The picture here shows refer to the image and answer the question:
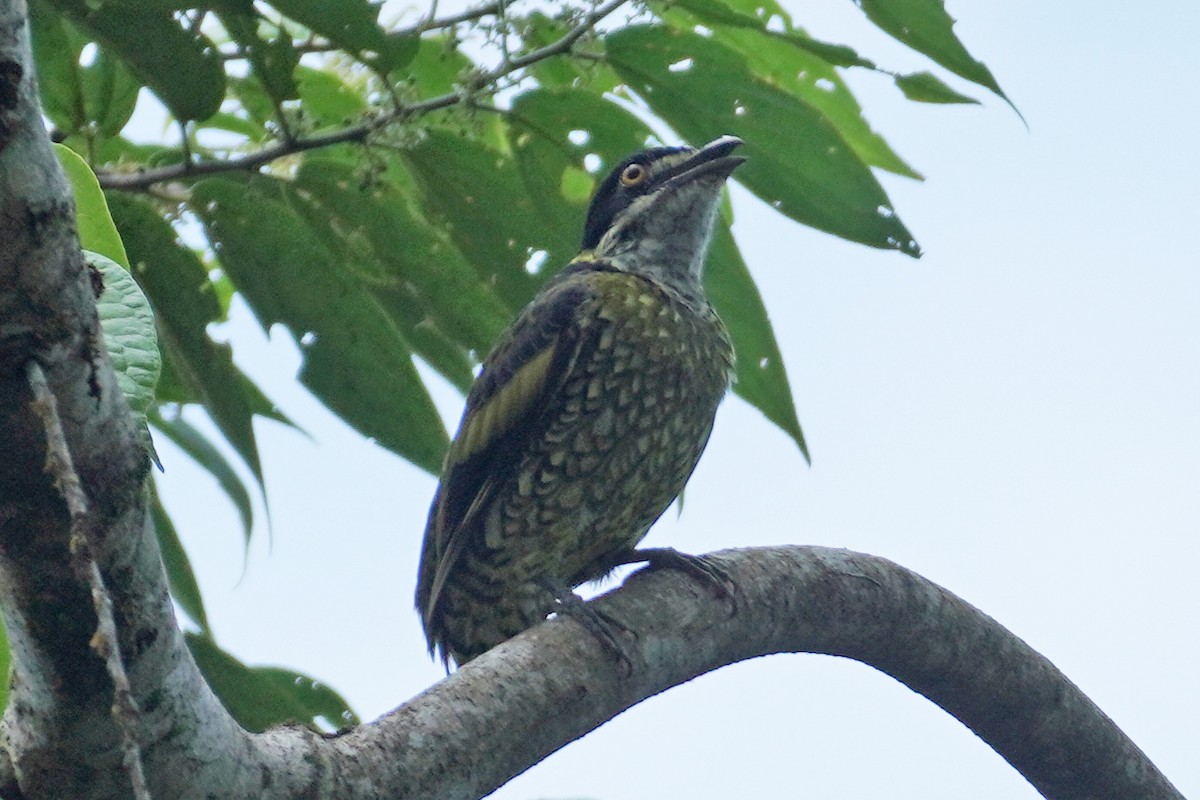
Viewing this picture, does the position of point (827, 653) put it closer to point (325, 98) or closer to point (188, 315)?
point (188, 315)

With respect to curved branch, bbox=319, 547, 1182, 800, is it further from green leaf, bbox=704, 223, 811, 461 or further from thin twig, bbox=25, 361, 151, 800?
thin twig, bbox=25, 361, 151, 800

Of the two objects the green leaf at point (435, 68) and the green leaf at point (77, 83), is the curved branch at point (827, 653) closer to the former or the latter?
the green leaf at point (435, 68)

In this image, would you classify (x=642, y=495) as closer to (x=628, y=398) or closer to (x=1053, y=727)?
(x=628, y=398)

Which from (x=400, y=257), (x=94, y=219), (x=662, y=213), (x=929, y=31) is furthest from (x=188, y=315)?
(x=929, y=31)

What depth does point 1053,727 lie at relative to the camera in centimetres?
282

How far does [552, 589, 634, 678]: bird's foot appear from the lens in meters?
2.30

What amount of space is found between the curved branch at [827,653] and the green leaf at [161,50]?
1.13 metres

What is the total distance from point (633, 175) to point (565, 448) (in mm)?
866

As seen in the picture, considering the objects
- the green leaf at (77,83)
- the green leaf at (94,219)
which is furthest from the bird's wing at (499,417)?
the green leaf at (94,219)

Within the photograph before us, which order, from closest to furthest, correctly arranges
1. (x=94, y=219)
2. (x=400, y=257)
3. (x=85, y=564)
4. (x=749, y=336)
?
(x=85, y=564) < (x=94, y=219) < (x=400, y=257) < (x=749, y=336)

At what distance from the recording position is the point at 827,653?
2838 mm

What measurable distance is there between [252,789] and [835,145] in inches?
73.4

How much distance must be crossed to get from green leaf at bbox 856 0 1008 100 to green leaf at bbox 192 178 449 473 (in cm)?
115

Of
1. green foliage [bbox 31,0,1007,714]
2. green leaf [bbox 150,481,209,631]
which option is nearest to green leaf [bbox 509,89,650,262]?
green foliage [bbox 31,0,1007,714]
